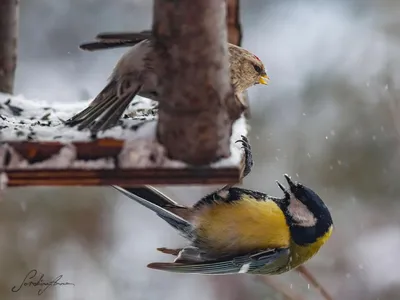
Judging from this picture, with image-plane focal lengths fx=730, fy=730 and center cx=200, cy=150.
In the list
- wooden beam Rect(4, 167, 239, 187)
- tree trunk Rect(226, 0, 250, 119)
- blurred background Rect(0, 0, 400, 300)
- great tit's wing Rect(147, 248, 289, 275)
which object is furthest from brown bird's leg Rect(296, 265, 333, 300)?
blurred background Rect(0, 0, 400, 300)

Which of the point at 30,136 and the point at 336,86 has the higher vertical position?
the point at 30,136

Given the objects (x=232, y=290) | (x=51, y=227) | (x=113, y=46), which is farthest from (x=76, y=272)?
(x=113, y=46)

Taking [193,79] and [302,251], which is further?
[302,251]

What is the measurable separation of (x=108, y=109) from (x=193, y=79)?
0.33m

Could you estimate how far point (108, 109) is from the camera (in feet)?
6.34

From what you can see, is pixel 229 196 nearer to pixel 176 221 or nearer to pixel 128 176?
pixel 176 221

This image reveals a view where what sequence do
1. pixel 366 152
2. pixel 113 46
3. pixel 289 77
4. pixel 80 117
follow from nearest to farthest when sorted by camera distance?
pixel 80 117 < pixel 113 46 < pixel 366 152 < pixel 289 77

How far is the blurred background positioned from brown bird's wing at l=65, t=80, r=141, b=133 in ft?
9.30

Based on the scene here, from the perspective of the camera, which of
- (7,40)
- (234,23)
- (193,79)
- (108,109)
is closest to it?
(193,79)

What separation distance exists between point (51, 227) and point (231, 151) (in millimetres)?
3360

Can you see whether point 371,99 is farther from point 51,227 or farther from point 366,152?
point 51,227

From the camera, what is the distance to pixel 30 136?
1797 mm

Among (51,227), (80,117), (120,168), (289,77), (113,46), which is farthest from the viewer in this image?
(289,77)

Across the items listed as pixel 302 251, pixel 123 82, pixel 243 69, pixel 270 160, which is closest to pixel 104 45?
pixel 123 82
